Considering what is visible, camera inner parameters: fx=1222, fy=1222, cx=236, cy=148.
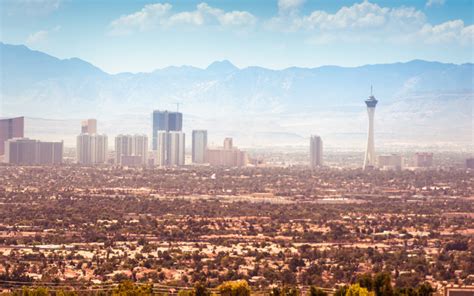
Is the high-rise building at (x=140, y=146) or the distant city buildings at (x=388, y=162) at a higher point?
the high-rise building at (x=140, y=146)

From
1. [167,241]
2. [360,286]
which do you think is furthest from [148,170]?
[360,286]

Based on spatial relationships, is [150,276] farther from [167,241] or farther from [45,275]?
[167,241]

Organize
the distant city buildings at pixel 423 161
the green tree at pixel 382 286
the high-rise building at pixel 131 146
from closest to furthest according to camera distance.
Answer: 1. the green tree at pixel 382 286
2. the distant city buildings at pixel 423 161
3. the high-rise building at pixel 131 146

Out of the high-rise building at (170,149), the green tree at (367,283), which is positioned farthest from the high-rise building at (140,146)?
the green tree at (367,283)

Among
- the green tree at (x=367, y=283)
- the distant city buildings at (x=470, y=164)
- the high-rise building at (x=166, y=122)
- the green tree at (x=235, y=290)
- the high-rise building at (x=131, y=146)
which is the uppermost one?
the high-rise building at (x=166, y=122)

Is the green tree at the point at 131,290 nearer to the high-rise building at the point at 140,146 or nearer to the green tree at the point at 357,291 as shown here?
the green tree at the point at 357,291

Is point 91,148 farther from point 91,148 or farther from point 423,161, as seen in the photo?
point 423,161
